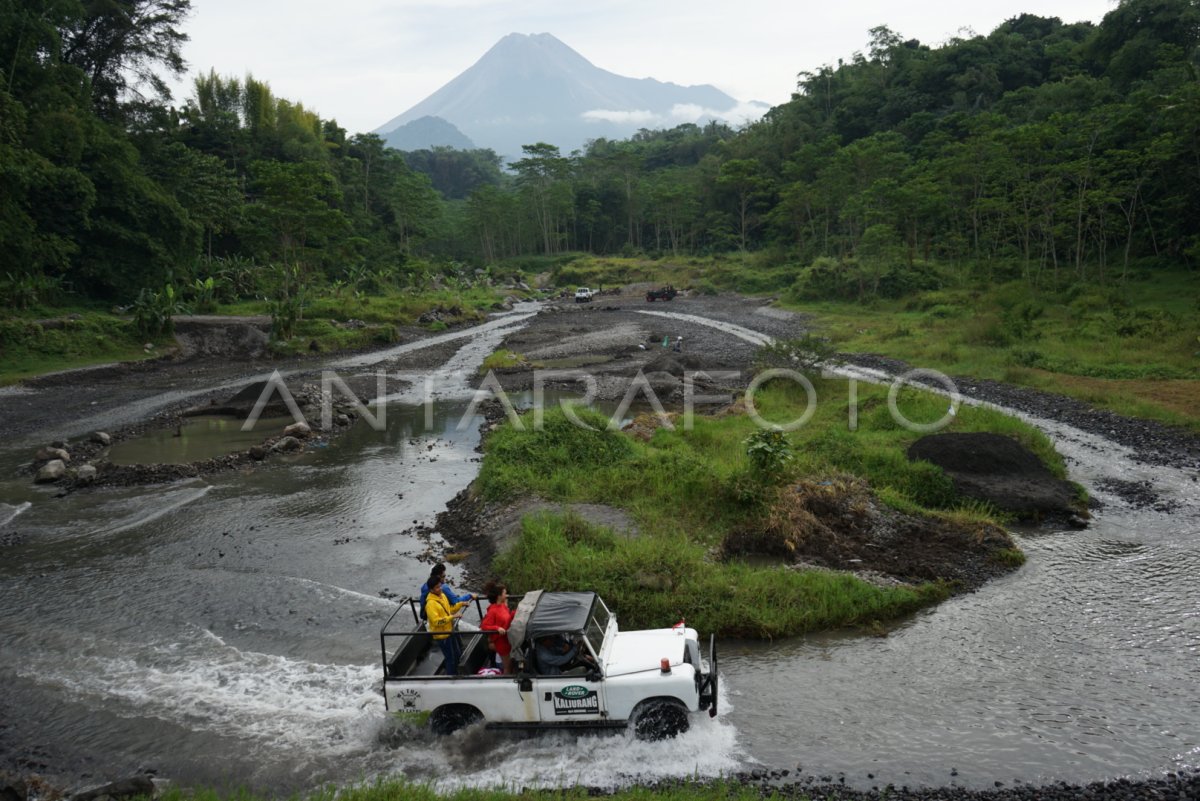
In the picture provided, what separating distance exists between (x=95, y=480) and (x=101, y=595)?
28.5ft

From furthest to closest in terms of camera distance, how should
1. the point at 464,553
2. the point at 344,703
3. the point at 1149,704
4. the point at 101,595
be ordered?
the point at 464,553 → the point at 101,595 → the point at 344,703 → the point at 1149,704

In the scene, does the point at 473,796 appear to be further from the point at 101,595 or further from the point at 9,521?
the point at 9,521

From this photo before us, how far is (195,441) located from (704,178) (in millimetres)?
85789

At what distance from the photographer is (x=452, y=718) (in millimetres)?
10094

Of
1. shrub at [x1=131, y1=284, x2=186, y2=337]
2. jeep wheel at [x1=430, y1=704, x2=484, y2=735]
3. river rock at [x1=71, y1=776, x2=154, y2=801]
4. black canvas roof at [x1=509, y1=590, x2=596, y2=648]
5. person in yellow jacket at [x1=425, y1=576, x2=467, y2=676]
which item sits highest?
shrub at [x1=131, y1=284, x2=186, y2=337]

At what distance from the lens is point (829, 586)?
13.5 m

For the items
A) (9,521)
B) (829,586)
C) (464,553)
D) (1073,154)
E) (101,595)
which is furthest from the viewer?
(1073,154)

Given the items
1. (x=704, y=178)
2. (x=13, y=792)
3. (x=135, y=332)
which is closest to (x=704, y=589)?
(x=13, y=792)

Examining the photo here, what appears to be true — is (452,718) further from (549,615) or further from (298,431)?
(298,431)

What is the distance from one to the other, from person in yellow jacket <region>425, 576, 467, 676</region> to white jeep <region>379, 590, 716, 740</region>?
0.51 ft

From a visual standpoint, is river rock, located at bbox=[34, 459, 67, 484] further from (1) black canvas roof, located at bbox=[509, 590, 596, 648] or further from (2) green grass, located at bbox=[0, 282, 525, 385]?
(1) black canvas roof, located at bbox=[509, 590, 596, 648]

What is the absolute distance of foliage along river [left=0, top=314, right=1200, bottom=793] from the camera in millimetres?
9641

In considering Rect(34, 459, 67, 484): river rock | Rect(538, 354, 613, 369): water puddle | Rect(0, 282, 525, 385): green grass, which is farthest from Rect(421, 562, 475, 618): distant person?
Rect(0, 282, 525, 385): green grass

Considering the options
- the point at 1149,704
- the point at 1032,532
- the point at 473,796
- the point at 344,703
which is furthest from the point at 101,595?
the point at 1032,532
